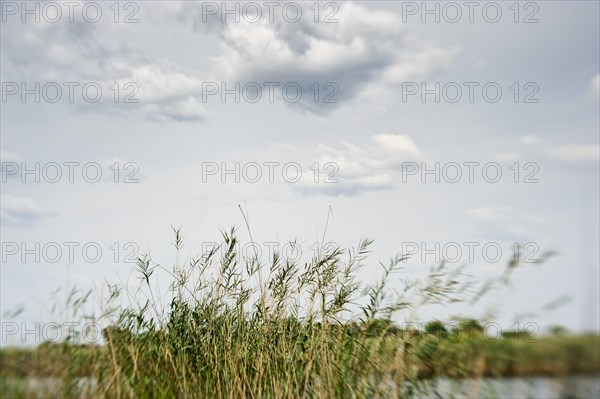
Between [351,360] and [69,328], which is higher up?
[69,328]

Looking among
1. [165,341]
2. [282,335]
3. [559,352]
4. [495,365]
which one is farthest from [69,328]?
[559,352]

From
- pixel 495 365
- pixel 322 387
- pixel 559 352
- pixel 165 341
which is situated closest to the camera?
pixel 559 352

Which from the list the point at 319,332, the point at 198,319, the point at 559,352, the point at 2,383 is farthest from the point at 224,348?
the point at 559,352

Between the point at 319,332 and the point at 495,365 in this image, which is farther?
the point at 319,332

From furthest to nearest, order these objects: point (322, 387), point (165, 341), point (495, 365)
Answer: point (165, 341), point (322, 387), point (495, 365)

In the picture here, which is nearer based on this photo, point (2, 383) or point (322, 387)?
point (2, 383)

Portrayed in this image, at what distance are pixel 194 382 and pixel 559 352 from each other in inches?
149

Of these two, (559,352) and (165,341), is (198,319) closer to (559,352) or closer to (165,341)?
(165,341)

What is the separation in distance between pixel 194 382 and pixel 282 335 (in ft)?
3.68

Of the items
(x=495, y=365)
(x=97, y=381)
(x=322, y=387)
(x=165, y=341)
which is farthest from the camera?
(x=165, y=341)

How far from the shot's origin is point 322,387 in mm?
6438

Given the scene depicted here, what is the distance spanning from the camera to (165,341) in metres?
6.91

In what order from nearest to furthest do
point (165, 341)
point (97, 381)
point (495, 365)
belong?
point (495, 365)
point (97, 381)
point (165, 341)

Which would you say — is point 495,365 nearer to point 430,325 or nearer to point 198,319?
point 430,325
